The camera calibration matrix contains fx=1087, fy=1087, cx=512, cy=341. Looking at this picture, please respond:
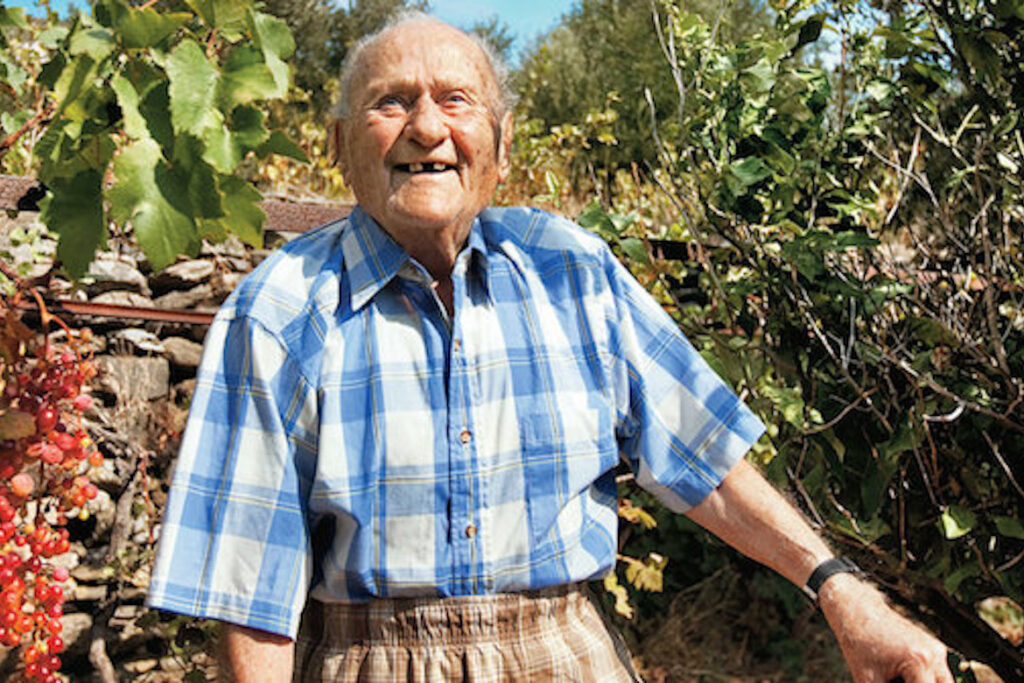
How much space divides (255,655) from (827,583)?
0.82 metres

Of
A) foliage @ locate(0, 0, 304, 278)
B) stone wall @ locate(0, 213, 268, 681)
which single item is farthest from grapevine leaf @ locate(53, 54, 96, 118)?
stone wall @ locate(0, 213, 268, 681)

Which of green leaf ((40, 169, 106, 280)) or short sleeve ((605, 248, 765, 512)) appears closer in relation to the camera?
green leaf ((40, 169, 106, 280))

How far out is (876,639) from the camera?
4.99 ft

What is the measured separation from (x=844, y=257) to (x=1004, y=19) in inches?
28.7

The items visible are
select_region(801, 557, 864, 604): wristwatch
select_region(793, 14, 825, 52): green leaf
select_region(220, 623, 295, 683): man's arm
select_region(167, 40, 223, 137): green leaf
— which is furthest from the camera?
select_region(793, 14, 825, 52): green leaf

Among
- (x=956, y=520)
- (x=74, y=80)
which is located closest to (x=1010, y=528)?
(x=956, y=520)

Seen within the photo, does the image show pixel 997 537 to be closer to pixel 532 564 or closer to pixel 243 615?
pixel 532 564

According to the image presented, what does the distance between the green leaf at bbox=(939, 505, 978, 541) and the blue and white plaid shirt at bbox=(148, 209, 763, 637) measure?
1.05 meters

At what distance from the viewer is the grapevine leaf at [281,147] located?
1.26 metres

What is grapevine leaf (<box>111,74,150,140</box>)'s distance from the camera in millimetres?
1250

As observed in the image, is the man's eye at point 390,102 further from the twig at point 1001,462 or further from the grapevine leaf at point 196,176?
the twig at point 1001,462

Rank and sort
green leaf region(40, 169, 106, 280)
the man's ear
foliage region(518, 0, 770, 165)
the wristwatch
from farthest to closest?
1. foliage region(518, 0, 770, 165)
2. the man's ear
3. the wristwatch
4. green leaf region(40, 169, 106, 280)

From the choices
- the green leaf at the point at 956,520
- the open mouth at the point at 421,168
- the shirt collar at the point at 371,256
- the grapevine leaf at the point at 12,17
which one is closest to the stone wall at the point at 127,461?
the grapevine leaf at the point at 12,17

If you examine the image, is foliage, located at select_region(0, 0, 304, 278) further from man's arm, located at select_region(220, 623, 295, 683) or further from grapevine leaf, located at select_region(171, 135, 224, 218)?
man's arm, located at select_region(220, 623, 295, 683)
